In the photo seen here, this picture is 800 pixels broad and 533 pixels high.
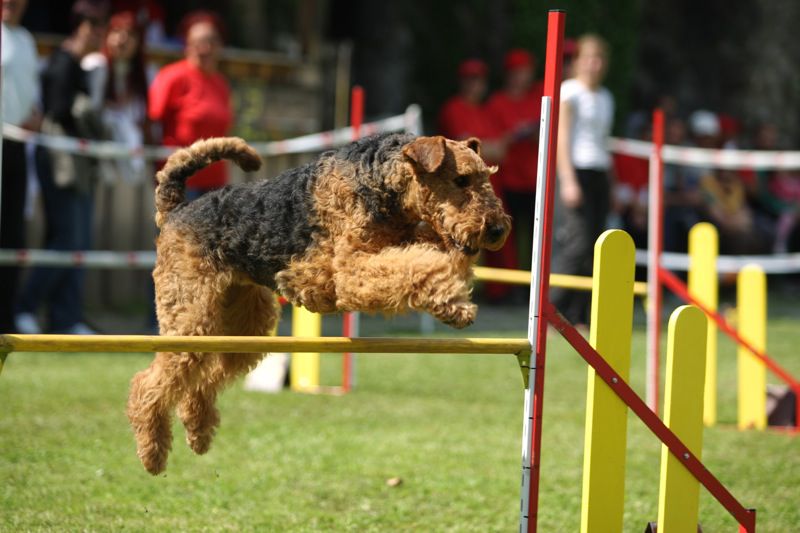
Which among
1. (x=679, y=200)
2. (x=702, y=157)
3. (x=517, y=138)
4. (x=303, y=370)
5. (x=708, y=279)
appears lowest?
(x=303, y=370)

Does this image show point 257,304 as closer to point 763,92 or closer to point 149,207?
point 149,207

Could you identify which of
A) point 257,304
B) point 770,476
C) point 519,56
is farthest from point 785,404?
point 519,56

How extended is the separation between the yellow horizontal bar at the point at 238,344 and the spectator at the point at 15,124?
14.6 feet

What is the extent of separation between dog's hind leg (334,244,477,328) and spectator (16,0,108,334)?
5024 mm

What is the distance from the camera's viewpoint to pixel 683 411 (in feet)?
11.6

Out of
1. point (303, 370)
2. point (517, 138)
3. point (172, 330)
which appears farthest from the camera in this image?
point (517, 138)

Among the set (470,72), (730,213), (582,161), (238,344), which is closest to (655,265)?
(582,161)

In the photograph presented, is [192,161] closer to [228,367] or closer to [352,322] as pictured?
[228,367]

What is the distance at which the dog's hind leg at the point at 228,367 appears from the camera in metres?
4.06

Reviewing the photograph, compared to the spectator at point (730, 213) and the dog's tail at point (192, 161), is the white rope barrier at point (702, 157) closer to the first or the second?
the spectator at point (730, 213)

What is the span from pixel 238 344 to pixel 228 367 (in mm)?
995

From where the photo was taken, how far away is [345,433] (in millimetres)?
5859

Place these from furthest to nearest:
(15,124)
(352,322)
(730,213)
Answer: (730,213) < (15,124) < (352,322)

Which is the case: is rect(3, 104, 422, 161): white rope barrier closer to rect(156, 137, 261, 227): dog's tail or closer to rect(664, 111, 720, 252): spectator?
rect(156, 137, 261, 227): dog's tail
